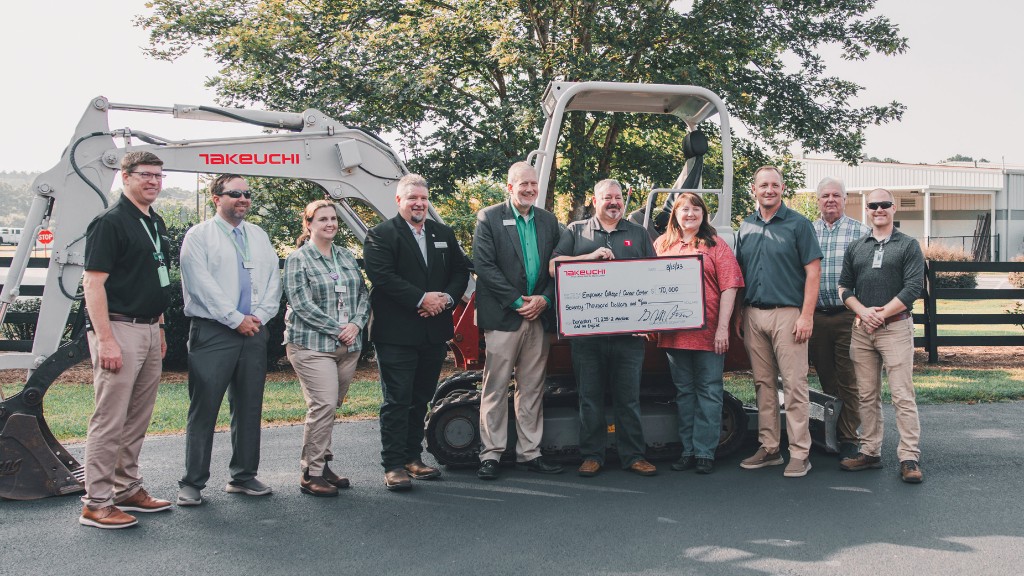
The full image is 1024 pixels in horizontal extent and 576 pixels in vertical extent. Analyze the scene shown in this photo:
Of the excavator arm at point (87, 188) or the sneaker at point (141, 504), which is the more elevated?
the excavator arm at point (87, 188)

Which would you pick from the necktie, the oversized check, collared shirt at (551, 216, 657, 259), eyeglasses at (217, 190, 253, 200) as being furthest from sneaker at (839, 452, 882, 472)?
eyeglasses at (217, 190, 253, 200)

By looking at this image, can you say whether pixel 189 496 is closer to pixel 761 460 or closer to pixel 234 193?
pixel 234 193

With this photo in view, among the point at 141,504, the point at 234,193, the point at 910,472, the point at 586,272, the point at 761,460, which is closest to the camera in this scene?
the point at 141,504

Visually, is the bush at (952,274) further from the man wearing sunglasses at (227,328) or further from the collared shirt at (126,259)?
the collared shirt at (126,259)

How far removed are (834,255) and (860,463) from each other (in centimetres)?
163

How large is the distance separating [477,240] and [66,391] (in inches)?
254

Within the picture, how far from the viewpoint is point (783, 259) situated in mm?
5781

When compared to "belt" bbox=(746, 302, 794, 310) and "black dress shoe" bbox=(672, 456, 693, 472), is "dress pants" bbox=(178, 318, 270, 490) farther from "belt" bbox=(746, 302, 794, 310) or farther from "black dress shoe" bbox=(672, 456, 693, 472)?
"belt" bbox=(746, 302, 794, 310)

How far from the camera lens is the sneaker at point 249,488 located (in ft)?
17.6

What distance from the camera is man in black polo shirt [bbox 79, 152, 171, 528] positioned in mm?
4742

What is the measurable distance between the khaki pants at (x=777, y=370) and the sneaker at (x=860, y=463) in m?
0.31

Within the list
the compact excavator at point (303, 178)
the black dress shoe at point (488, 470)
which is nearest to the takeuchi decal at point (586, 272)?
the compact excavator at point (303, 178)

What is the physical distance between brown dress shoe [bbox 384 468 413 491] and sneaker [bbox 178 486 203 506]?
120cm

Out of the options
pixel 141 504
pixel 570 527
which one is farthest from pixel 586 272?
pixel 141 504
